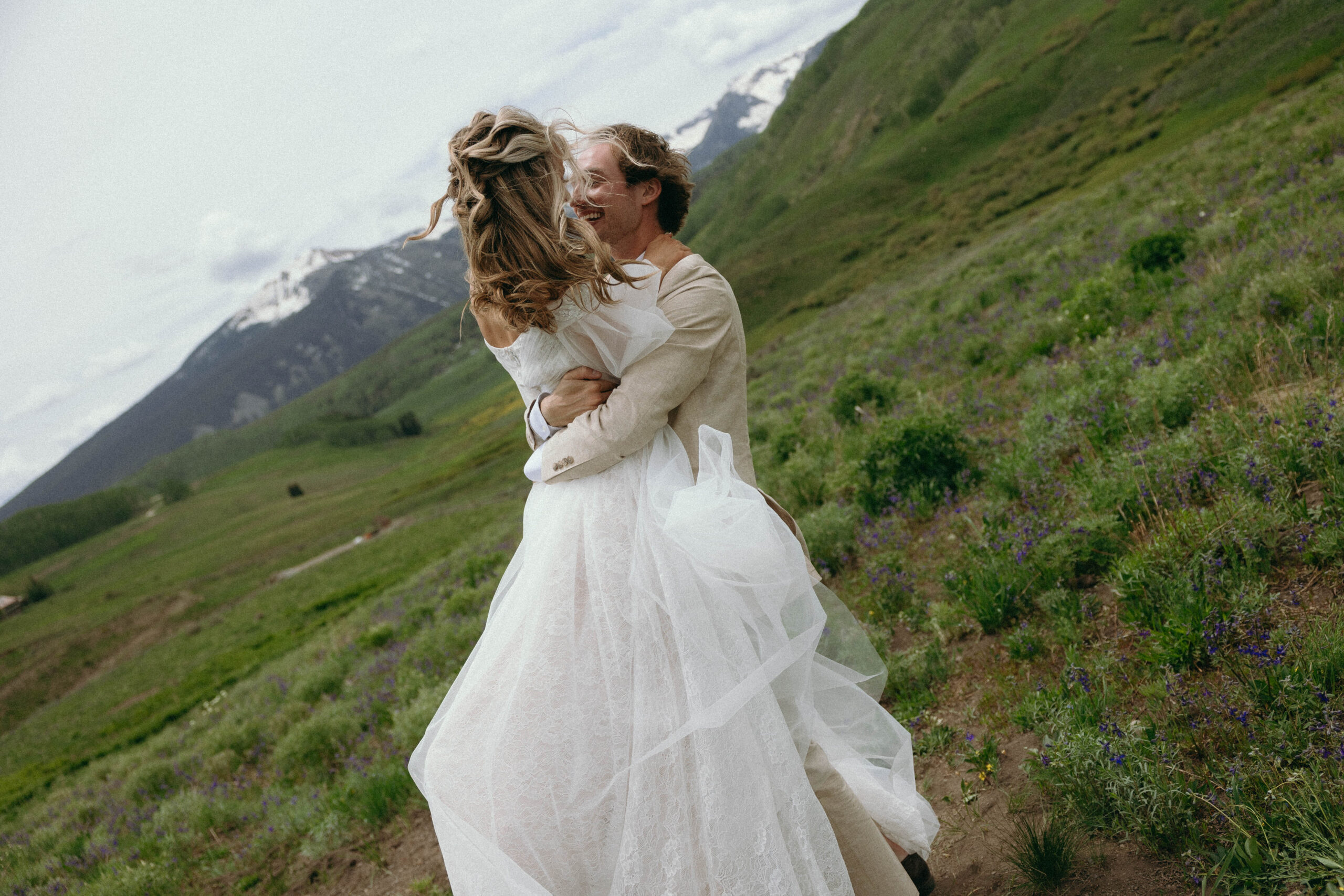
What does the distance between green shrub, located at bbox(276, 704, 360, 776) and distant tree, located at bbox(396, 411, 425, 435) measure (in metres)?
141

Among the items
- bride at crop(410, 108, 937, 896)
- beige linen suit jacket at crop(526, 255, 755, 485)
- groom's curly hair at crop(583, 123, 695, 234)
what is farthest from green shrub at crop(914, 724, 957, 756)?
groom's curly hair at crop(583, 123, 695, 234)

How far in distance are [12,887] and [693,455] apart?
10451 mm

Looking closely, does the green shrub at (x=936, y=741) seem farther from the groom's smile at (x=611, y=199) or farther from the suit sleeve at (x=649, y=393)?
the groom's smile at (x=611, y=199)

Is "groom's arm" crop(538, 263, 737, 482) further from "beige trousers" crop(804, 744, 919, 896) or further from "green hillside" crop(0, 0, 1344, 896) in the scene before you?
"green hillside" crop(0, 0, 1344, 896)

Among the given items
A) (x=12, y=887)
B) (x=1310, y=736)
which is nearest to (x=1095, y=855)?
(x=1310, y=736)

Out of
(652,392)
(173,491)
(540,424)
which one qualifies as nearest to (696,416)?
(652,392)

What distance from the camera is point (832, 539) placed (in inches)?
247

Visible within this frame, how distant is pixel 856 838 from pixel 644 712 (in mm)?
980

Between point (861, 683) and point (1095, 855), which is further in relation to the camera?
point (861, 683)

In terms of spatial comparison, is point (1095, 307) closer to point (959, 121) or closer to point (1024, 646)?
point (1024, 646)

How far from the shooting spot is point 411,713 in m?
7.23

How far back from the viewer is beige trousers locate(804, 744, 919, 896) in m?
2.55

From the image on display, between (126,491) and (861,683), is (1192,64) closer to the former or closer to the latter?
(861,683)

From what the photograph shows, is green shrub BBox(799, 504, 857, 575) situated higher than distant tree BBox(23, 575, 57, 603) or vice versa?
distant tree BBox(23, 575, 57, 603)
